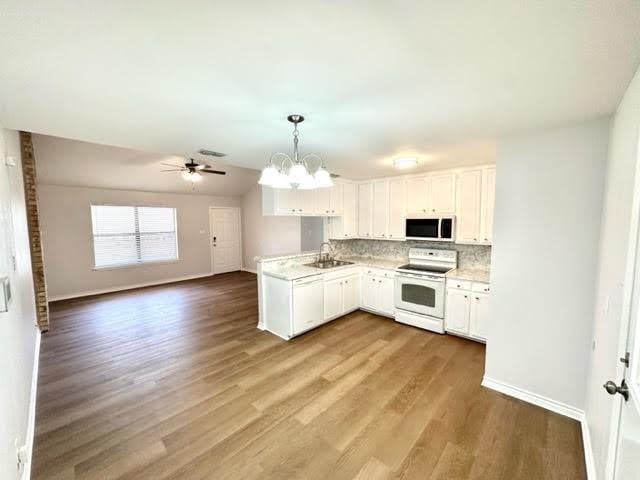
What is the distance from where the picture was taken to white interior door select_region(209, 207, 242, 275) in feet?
26.7

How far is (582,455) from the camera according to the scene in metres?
1.92

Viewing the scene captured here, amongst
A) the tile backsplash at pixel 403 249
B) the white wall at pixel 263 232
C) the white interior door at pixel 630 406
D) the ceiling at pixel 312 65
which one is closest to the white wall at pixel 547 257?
the ceiling at pixel 312 65

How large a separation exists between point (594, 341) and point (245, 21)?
2988 millimetres

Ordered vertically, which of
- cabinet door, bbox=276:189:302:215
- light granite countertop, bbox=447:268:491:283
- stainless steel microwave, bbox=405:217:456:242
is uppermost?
cabinet door, bbox=276:189:302:215

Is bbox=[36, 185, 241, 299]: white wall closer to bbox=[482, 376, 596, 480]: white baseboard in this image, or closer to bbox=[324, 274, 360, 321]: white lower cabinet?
bbox=[324, 274, 360, 321]: white lower cabinet

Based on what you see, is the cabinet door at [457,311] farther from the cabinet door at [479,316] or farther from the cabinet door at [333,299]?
the cabinet door at [333,299]

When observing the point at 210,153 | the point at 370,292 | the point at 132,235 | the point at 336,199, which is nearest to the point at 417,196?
the point at 336,199

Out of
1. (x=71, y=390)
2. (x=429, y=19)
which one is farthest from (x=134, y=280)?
(x=429, y=19)

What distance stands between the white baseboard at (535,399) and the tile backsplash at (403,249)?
1.86 metres

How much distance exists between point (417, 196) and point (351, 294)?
196 cm

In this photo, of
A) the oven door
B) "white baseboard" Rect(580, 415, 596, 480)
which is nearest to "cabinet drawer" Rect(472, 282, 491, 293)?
the oven door

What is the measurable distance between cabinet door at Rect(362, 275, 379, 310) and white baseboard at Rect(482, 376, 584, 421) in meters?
2.09

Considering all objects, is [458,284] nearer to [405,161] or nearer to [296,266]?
[405,161]

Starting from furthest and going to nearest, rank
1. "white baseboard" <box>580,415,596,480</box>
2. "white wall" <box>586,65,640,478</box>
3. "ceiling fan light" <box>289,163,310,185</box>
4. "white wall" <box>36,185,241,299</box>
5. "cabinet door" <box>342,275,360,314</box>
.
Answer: "white wall" <box>36,185,241,299</box>, "cabinet door" <box>342,275,360,314</box>, "ceiling fan light" <box>289,163,310,185</box>, "white baseboard" <box>580,415,596,480</box>, "white wall" <box>586,65,640,478</box>
